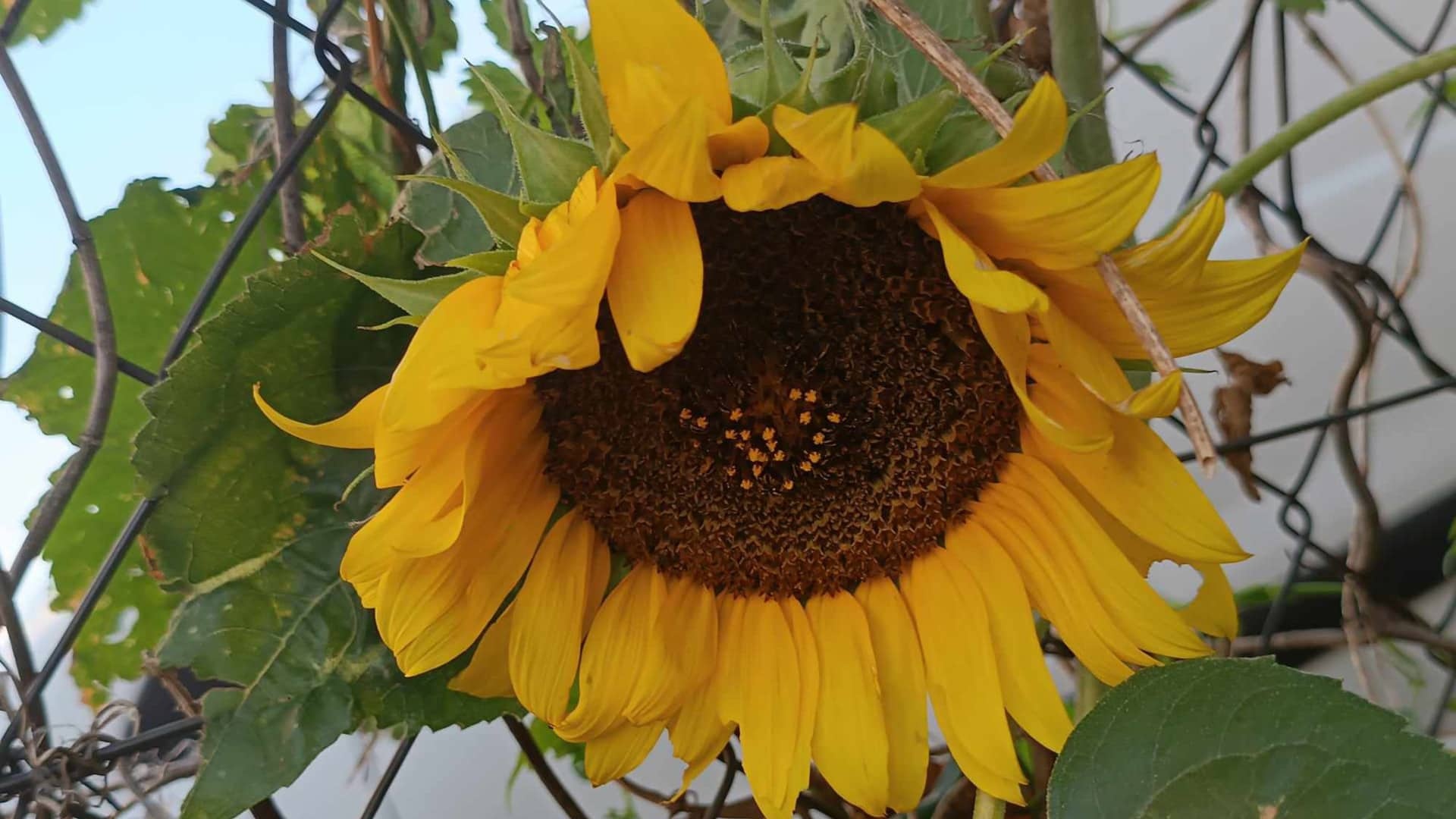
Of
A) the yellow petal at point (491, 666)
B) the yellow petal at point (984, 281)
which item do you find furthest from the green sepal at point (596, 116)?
the yellow petal at point (491, 666)

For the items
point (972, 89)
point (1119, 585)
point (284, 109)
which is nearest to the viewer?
point (972, 89)

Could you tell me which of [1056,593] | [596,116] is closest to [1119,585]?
[1056,593]

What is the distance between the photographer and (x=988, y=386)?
1.29ft

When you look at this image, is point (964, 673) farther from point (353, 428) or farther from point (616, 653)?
point (353, 428)

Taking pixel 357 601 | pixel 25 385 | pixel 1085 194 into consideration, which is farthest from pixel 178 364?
pixel 1085 194

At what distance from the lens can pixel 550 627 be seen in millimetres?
412

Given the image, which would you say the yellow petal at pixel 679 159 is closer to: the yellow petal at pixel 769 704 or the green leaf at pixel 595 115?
the green leaf at pixel 595 115

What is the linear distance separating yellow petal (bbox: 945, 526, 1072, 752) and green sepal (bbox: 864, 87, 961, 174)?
0.20 m

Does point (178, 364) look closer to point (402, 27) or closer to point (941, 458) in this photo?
point (402, 27)

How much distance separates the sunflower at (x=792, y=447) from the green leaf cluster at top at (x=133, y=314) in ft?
Answer: 0.85

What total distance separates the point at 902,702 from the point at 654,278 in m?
0.23

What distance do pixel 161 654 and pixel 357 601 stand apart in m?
0.08

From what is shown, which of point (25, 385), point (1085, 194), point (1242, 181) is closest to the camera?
point (1085, 194)

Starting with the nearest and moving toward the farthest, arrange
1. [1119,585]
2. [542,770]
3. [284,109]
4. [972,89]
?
[972,89], [1119,585], [284,109], [542,770]
